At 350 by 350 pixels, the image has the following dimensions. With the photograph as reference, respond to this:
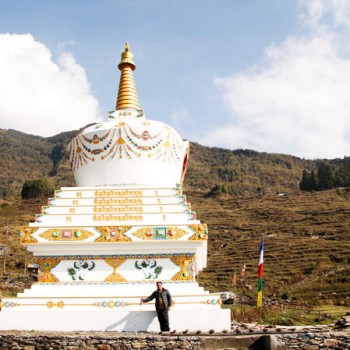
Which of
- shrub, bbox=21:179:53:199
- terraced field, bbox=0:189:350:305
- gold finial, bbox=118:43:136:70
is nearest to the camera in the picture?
gold finial, bbox=118:43:136:70

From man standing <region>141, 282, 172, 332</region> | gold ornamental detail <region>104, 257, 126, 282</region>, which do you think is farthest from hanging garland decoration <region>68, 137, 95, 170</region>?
man standing <region>141, 282, 172, 332</region>

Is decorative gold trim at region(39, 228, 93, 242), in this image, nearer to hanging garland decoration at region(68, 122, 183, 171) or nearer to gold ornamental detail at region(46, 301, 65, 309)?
gold ornamental detail at region(46, 301, 65, 309)

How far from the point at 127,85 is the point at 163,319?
8517 mm

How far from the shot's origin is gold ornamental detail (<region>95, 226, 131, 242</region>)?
9.96m

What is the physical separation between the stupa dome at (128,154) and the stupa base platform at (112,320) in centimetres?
453

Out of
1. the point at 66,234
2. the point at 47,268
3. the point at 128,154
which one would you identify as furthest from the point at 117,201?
the point at 47,268

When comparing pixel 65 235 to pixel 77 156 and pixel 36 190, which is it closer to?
pixel 77 156

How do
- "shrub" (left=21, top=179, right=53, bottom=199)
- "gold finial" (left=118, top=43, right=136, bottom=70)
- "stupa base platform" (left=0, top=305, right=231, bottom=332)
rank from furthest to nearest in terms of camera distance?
"shrub" (left=21, top=179, right=53, bottom=199) < "gold finial" (left=118, top=43, right=136, bottom=70) < "stupa base platform" (left=0, top=305, right=231, bottom=332)

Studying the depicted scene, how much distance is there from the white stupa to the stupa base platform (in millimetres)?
18

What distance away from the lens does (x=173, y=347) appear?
22.1 feet

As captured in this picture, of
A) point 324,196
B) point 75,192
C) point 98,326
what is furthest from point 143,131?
point 324,196

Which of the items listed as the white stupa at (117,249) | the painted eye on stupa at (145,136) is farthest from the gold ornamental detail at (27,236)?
the painted eye on stupa at (145,136)

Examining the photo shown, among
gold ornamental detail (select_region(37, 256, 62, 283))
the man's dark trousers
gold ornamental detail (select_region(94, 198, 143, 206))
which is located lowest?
the man's dark trousers

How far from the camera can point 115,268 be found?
1004 cm
